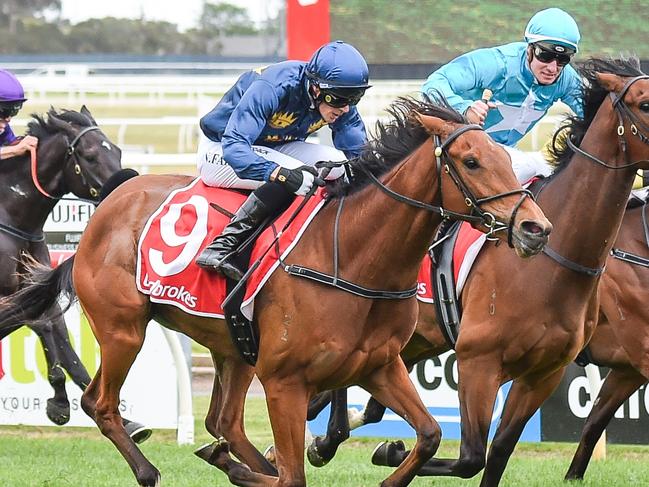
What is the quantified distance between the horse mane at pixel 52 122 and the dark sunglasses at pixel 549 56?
9.02ft

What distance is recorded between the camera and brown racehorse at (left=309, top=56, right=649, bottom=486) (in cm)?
493

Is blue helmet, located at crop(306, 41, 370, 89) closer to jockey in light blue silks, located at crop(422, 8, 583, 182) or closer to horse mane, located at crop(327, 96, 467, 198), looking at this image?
horse mane, located at crop(327, 96, 467, 198)

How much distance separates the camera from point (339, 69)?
459 cm

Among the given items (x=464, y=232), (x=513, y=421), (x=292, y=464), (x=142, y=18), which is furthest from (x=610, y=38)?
(x=142, y=18)

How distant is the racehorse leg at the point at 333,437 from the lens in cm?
566

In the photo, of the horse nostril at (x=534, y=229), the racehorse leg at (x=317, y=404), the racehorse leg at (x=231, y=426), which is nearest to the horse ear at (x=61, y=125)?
the racehorse leg at (x=231, y=426)

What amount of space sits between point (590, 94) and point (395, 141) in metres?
1.06

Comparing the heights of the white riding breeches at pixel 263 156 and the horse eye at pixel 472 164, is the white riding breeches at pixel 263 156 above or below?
below

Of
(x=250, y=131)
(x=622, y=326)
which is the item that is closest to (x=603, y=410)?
(x=622, y=326)

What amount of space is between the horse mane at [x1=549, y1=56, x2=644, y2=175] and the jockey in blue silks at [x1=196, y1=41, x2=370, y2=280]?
827 mm

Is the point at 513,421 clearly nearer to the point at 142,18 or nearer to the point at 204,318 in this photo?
the point at 204,318

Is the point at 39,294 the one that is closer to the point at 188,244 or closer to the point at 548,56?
the point at 188,244

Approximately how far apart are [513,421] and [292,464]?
1.25 meters

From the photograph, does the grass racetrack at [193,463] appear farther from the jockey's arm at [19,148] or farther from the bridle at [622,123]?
the bridle at [622,123]
